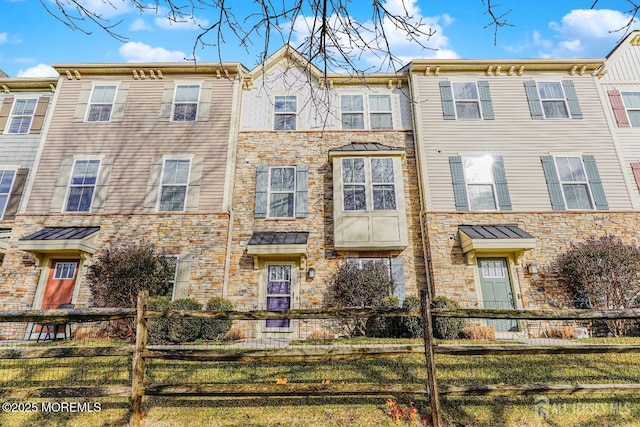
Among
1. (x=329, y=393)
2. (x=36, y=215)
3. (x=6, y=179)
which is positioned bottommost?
(x=329, y=393)

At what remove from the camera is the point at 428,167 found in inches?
436

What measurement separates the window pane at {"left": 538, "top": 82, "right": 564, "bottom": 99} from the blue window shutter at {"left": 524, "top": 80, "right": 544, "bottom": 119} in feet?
0.75

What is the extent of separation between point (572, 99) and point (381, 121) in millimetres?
6835

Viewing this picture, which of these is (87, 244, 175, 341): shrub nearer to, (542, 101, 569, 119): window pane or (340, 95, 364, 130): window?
(340, 95, 364, 130): window

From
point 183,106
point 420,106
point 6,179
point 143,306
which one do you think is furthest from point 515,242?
point 6,179

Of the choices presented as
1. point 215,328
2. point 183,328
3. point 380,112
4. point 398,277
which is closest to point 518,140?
point 380,112

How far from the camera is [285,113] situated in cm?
1215

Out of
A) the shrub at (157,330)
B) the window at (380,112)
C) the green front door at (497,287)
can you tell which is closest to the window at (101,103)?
the shrub at (157,330)

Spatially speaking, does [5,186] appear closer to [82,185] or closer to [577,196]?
[82,185]

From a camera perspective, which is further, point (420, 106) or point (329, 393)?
point (420, 106)

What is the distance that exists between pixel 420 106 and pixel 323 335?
8439 millimetres

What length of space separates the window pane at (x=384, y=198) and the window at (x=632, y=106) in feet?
30.5

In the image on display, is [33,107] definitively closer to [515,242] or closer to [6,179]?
[6,179]

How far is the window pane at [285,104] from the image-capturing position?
12.2 metres
